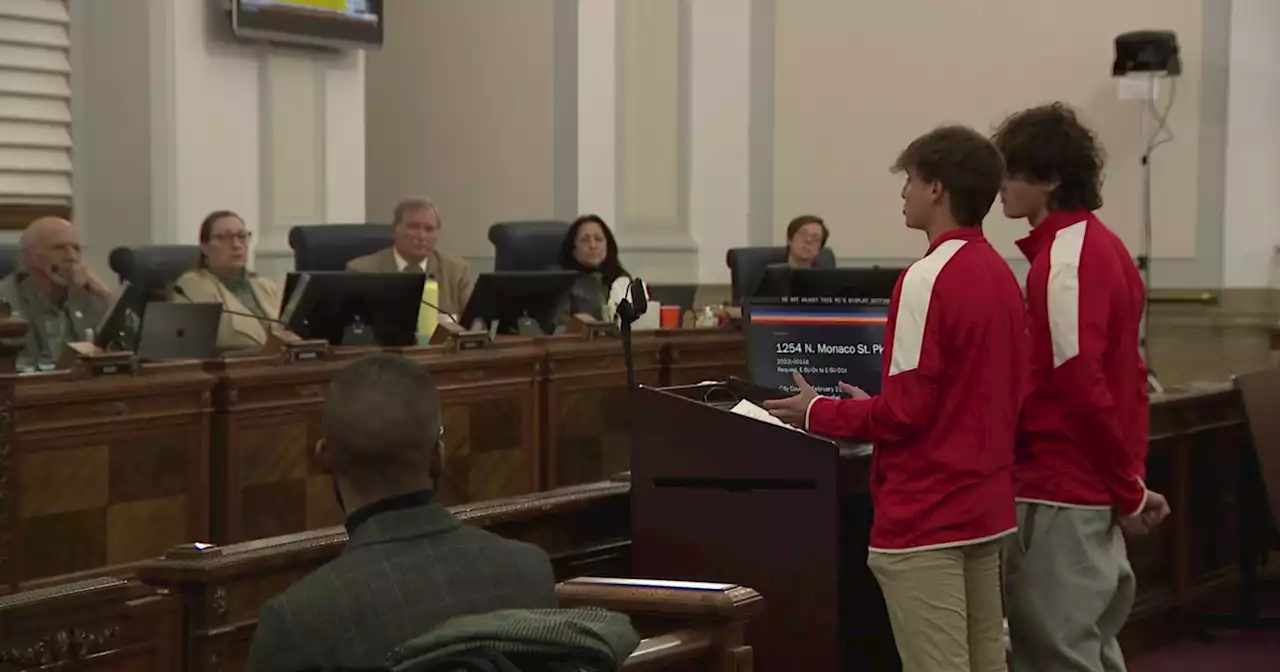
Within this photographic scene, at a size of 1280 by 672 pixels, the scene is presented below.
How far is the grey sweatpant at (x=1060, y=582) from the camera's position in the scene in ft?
9.80

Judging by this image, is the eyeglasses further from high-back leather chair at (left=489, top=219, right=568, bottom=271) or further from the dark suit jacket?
the dark suit jacket

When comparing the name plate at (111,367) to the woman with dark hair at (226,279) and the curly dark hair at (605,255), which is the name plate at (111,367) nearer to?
the woman with dark hair at (226,279)

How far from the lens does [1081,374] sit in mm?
2916

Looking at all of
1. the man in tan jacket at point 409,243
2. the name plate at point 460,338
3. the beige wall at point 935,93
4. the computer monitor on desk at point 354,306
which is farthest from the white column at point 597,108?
the computer monitor on desk at point 354,306

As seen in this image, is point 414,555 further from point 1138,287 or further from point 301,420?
point 301,420

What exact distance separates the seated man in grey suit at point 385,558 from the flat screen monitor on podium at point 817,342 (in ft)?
5.81

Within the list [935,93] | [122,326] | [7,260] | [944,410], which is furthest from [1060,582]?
[935,93]

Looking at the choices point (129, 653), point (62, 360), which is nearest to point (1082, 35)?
point (62, 360)

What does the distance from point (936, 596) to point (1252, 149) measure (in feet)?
20.6

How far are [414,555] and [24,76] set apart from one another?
18.9ft

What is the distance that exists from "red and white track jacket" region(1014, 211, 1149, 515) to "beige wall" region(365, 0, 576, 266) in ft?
19.6

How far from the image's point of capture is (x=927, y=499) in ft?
9.02

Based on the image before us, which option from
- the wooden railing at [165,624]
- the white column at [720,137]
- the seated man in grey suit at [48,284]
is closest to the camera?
the wooden railing at [165,624]

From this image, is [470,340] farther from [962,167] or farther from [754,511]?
[962,167]
